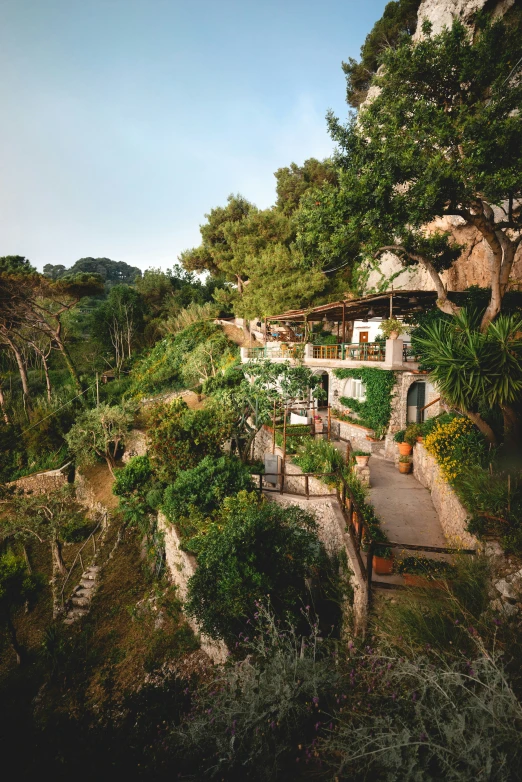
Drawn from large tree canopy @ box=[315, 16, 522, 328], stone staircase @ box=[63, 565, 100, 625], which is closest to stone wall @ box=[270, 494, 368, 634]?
large tree canopy @ box=[315, 16, 522, 328]

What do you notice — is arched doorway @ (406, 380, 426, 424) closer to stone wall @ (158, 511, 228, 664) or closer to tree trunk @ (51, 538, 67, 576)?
stone wall @ (158, 511, 228, 664)

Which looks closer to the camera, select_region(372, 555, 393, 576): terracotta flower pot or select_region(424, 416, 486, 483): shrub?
select_region(372, 555, 393, 576): terracotta flower pot

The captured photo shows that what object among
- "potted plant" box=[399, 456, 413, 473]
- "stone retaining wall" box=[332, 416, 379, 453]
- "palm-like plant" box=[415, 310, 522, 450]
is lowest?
"potted plant" box=[399, 456, 413, 473]

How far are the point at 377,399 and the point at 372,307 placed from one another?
5.58 metres

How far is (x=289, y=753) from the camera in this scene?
3.31 m

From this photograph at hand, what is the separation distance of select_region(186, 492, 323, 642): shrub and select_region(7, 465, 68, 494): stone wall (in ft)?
40.4

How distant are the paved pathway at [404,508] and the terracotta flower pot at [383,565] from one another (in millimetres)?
1035

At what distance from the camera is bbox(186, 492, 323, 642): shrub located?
5.84m

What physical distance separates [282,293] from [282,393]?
745cm

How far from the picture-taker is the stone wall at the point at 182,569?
6710 mm

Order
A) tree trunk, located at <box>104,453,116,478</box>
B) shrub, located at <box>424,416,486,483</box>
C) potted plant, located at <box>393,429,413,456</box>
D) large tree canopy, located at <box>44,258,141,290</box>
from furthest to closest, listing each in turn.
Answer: large tree canopy, located at <box>44,258,141,290</box> → tree trunk, located at <box>104,453,116,478</box> → potted plant, located at <box>393,429,413,456</box> → shrub, located at <box>424,416,486,483</box>

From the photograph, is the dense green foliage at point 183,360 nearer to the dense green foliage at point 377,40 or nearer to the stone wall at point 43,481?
the stone wall at point 43,481

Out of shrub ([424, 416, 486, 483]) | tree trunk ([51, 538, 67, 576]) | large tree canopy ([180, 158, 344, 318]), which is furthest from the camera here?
large tree canopy ([180, 158, 344, 318])

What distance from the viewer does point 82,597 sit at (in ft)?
32.6
